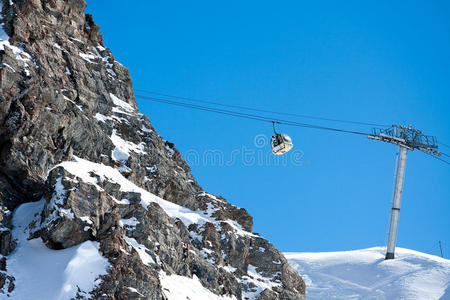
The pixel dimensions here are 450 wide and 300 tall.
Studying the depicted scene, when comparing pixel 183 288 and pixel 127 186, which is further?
pixel 127 186

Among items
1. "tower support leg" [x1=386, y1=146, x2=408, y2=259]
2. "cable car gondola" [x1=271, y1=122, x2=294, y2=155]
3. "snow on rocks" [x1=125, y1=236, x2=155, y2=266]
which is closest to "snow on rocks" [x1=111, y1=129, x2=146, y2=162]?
"snow on rocks" [x1=125, y1=236, x2=155, y2=266]

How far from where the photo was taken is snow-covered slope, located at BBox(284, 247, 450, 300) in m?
78.1

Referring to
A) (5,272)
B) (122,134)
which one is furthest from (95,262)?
(122,134)

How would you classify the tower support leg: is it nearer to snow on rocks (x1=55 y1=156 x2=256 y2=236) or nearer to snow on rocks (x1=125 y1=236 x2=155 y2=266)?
snow on rocks (x1=55 y1=156 x2=256 y2=236)

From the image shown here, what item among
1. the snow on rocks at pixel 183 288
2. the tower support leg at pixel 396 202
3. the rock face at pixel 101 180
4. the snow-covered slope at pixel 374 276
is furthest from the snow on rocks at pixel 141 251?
the tower support leg at pixel 396 202

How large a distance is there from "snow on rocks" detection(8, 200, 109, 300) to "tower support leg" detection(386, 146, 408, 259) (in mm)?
56355

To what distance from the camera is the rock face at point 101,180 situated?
43344 millimetres

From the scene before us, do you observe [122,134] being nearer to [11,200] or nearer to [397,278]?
[11,200]

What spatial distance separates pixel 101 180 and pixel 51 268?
34.5 feet

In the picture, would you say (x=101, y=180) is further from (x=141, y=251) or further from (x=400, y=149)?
(x=400, y=149)

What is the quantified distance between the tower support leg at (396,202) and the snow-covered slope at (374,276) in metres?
1.86

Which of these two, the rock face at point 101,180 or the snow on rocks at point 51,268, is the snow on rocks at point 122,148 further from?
the snow on rocks at point 51,268

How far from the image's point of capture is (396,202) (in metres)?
90.5

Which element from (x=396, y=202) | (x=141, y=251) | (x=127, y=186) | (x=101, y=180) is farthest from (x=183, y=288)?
(x=396, y=202)
